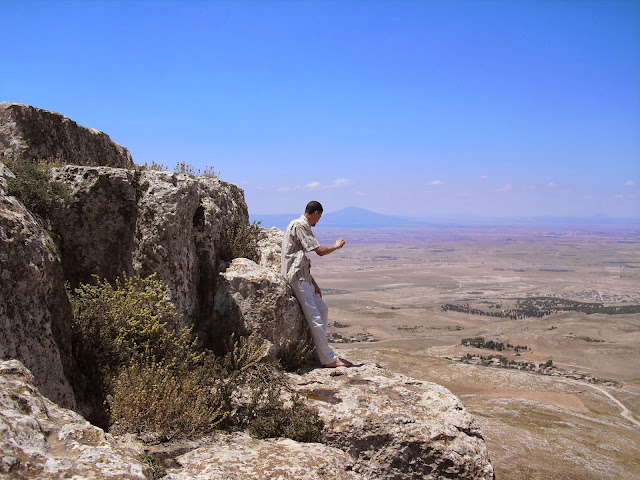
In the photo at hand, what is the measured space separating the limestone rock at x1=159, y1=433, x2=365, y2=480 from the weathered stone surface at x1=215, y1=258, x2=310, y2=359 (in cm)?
214

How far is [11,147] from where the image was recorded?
803 cm

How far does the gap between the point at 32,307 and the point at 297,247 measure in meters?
4.18

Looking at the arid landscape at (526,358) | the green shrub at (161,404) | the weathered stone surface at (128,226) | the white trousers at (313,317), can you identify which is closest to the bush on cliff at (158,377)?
the green shrub at (161,404)

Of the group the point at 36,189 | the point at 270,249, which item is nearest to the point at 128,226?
the point at 36,189

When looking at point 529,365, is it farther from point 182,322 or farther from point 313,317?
point 182,322

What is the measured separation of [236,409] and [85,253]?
3.46 meters

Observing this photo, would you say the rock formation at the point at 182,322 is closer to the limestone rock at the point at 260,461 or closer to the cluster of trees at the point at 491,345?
the limestone rock at the point at 260,461

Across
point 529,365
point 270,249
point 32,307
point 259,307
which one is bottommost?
point 529,365

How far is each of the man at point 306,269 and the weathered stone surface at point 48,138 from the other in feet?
15.2

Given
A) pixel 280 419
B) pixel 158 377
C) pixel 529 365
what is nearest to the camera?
pixel 158 377

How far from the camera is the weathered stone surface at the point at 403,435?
19.5 feet

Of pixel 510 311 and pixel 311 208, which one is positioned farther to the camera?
pixel 510 311

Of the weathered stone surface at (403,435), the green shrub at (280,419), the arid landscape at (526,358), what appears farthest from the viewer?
the arid landscape at (526,358)

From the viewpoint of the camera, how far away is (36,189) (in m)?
6.44
